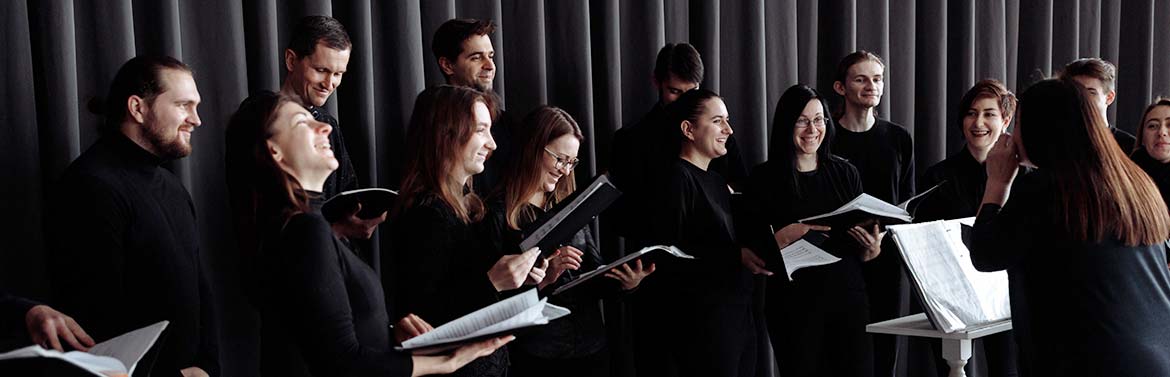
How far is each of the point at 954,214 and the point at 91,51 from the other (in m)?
2.71

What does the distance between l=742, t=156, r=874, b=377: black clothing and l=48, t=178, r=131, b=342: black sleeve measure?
1726mm

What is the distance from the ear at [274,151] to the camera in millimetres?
1666

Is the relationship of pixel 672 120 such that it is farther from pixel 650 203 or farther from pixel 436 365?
pixel 436 365

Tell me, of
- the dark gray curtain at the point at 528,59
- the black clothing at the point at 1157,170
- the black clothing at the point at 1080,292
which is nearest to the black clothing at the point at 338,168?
Result: the dark gray curtain at the point at 528,59

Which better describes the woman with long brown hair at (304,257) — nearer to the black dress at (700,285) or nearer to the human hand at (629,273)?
the human hand at (629,273)

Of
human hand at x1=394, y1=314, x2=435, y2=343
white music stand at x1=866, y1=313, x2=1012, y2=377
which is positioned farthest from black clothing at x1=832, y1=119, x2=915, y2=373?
human hand at x1=394, y1=314, x2=435, y2=343

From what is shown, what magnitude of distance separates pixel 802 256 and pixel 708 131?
1.55 feet

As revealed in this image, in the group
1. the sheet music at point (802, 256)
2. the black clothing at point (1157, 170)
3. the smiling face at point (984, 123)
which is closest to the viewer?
the sheet music at point (802, 256)

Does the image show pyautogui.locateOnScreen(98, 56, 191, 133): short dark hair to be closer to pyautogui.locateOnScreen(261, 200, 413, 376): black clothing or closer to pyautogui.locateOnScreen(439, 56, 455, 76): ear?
pyautogui.locateOnScreen(261, 200, 413, 376): black clothing

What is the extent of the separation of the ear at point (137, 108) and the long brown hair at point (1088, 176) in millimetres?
1850

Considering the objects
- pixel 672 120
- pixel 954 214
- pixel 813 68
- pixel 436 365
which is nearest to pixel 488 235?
pixel 436 365

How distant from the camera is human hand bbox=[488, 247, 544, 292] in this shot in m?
2.17

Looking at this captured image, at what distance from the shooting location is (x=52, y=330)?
1.91 m

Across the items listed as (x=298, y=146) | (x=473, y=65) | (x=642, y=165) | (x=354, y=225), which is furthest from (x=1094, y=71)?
(x=298, y=146)
